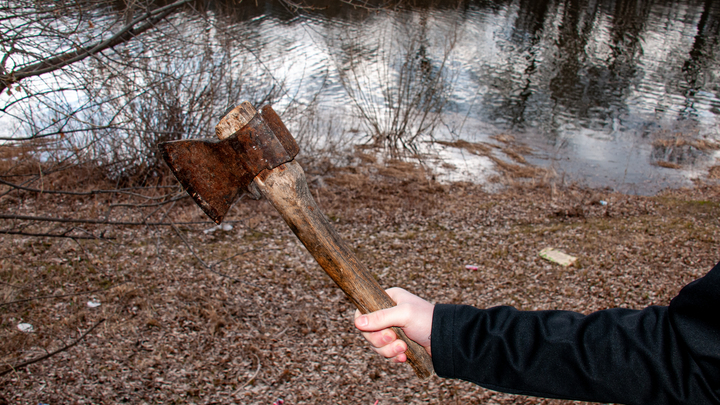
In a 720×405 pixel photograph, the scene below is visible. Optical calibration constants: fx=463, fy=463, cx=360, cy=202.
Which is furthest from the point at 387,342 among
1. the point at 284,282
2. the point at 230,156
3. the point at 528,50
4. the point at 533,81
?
the point at 528,50

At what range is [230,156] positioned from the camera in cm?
176

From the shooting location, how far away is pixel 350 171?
851 centimetres

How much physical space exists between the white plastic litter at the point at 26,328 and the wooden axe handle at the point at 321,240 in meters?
3.07

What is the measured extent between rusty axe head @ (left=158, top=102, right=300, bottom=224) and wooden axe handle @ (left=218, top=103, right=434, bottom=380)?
5 centimetres

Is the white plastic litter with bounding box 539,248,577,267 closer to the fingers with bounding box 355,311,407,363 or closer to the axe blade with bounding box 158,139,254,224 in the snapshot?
the fingers with bounding box 355,311,407,363

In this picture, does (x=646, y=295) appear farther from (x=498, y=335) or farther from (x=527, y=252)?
(x=498, y=335)

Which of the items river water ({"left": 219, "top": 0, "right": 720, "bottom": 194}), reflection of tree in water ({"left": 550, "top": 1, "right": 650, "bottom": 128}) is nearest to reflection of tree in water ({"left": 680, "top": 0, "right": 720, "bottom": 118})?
river water ({"left": 219, "top": 0, "right": 720, "bottom": 194})

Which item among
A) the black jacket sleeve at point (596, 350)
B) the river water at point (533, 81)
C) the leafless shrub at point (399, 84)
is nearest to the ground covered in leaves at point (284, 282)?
the black jacket sleeve at point (596, 350)

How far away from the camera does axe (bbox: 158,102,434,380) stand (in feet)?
5.62

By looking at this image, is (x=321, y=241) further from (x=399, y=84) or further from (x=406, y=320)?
(x=399, y=84)

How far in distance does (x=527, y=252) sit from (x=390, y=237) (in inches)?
64.4

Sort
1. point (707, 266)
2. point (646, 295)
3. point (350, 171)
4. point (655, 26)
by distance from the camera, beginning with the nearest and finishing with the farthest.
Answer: point (646, 295) → point (707, 266) → point (350, 171) → point (655, 26)

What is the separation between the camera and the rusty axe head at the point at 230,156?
1704 mm

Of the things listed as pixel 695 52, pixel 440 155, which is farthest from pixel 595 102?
pixel 695 52
